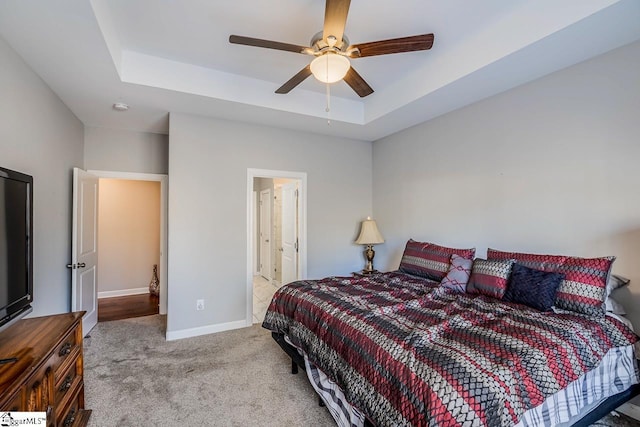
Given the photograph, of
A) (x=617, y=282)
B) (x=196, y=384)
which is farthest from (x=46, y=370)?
(x=617, y=282)

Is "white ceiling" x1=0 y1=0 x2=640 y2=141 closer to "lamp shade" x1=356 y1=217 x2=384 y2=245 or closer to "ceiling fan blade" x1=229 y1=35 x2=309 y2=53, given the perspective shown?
"ceiling fan blade" x1=229 y1=35 x2=309 y2=53

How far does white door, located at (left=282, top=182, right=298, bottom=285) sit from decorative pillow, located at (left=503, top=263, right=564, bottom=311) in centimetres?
276

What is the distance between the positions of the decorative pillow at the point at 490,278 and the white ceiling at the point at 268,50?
63.2 inches

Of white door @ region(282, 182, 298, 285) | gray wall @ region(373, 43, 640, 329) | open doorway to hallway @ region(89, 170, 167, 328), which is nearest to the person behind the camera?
gray wall @ region(373, 43, 640, 329)

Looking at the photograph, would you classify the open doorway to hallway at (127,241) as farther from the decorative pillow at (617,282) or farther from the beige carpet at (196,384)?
the decorative pillow at (617,282)

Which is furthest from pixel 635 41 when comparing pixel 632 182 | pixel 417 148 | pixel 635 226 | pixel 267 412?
pixel 267 412

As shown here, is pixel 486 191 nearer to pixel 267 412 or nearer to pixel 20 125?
pixel 267 412

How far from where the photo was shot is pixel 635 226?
2170 mm

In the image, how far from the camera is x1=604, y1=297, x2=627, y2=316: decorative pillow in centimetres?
204

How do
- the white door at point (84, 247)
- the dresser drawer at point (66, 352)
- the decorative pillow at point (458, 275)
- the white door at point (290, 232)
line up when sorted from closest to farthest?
1. the dresser drawer at point (66, 352)
2. the decorative pillow at point (458, 275)
3. the white door at point (84, 247)
4. the white door at point (290, 232)

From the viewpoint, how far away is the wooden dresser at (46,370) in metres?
1.22

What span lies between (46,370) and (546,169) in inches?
146

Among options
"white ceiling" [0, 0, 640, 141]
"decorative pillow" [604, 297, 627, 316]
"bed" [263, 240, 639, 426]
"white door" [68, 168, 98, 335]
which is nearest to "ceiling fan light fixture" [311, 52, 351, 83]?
"white ceiling" [0, 0, 640, 141]

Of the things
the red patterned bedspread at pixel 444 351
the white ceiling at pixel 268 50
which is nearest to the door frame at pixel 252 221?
the white ceiling at pixel 268 50
